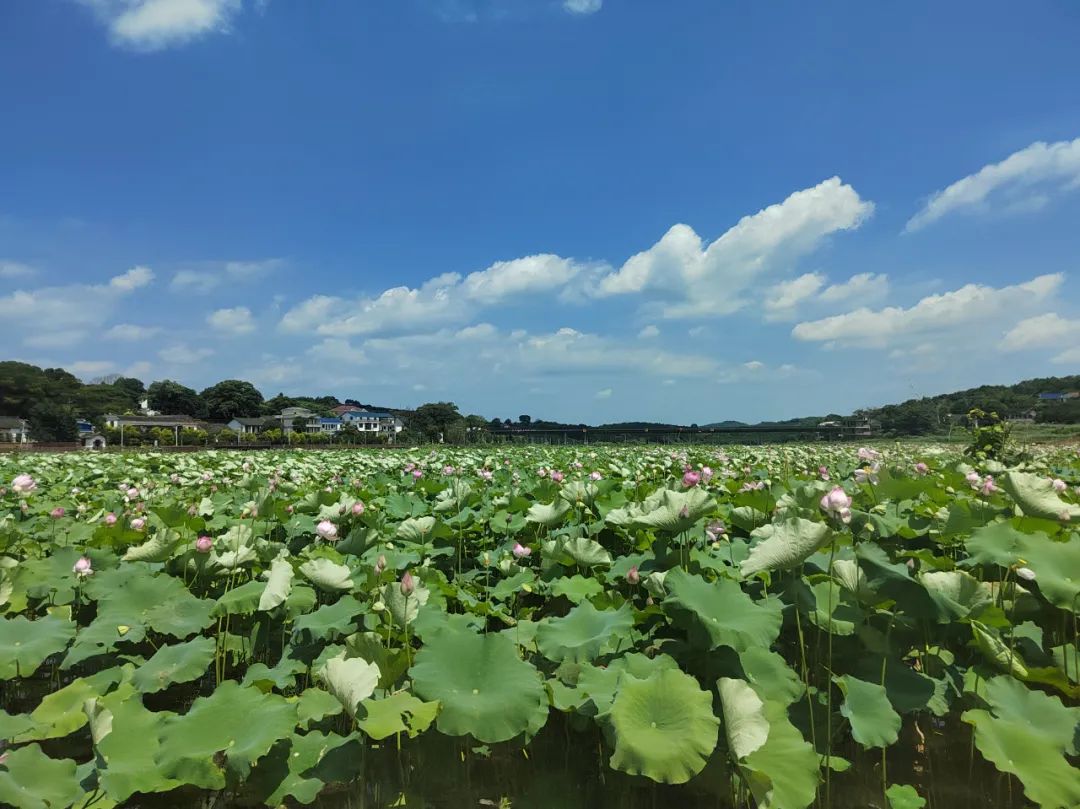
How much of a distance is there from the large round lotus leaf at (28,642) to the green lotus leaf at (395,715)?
1070mm

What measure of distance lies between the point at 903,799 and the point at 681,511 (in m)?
0.88

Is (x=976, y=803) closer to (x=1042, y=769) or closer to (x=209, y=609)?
(x=1042, y=769)

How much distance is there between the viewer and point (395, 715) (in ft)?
3.98

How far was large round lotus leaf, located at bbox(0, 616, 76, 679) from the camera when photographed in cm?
158

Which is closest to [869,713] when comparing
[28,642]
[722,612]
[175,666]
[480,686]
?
[722,612]

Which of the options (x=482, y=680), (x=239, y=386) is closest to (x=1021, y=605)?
(x=482, y=680)

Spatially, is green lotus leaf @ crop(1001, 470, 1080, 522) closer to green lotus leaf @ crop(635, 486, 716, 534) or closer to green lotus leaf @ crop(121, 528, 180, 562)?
green lotus leaf @ crop(635, 486, 716, 534)

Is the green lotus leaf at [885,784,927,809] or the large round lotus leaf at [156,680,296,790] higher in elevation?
the large round lotus leaf at [156,680,296,790]

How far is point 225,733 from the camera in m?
1.27

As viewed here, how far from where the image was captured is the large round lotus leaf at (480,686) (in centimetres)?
123

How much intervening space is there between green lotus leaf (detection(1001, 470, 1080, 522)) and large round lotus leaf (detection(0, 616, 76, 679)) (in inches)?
115

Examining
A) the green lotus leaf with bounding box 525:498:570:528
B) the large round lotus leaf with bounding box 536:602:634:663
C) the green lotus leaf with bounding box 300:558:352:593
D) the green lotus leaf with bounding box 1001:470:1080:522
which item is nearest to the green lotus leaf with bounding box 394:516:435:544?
the green lotus leaf with bounding box 525:498:570:528

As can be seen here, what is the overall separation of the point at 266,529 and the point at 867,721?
9.55 feet

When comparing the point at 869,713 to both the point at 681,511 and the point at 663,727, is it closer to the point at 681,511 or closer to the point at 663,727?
the point at 663,727
